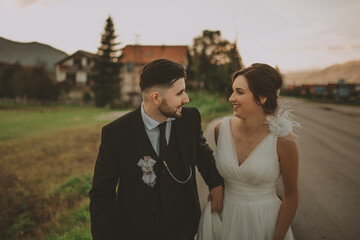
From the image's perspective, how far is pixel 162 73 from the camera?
184cm

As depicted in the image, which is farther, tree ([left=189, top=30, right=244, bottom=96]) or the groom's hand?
tree ([left=189, top=30, right=244, bottom=96])

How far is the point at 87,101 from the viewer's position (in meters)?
37.8

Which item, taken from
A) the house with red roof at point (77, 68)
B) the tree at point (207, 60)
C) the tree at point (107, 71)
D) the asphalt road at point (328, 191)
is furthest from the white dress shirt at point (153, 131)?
the house with red roof at point (77, 68)

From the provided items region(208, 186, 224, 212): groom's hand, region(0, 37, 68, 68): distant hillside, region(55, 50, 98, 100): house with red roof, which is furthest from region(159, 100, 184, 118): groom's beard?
region(55, 50, 98, 100): house with red roof

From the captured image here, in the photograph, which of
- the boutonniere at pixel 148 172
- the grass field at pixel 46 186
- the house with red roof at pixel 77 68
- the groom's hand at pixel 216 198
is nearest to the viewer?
the boutonniere at pixel 148 172

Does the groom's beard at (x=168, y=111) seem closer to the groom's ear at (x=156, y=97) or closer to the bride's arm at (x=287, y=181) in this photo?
the groom's ear at (x=156, y=97)

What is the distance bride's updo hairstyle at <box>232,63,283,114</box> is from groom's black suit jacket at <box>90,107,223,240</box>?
2.26 ft

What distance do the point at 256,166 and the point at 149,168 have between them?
916 millimetres

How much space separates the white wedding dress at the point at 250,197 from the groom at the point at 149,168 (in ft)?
0.90

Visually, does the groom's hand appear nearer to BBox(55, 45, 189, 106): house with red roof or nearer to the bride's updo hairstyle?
the bride's updo hairstyle

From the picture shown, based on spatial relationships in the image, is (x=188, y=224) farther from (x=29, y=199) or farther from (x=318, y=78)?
(x=318, y=78)

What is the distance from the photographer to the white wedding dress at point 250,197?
1.95 m

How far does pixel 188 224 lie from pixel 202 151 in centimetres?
68

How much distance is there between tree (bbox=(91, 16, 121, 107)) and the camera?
35.1 m
